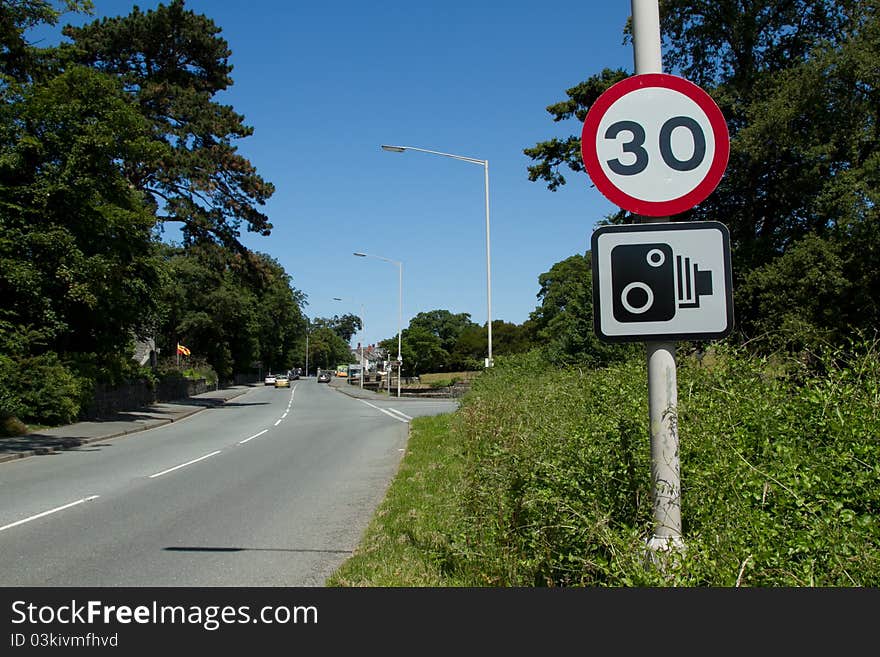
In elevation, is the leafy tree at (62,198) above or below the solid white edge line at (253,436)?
above

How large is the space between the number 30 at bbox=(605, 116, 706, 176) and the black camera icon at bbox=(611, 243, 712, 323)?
1.32 ft

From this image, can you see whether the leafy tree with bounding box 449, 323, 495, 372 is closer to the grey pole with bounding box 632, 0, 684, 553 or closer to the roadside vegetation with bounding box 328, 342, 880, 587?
the roadside vegetation with bounding box 328, 342, 880, 587

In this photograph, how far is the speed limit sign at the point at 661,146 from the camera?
3.52 meters

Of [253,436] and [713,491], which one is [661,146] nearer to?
[713,491]

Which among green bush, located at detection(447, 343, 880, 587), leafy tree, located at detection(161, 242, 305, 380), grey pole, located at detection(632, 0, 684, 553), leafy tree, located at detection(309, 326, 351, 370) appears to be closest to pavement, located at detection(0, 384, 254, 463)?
leafy tree, located at detection(161, 242, 305, 380)

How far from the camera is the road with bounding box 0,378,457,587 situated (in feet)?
20.5

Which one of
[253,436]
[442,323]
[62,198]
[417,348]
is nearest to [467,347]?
[442,323]

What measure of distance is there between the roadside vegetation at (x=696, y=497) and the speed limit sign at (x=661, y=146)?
1293mm

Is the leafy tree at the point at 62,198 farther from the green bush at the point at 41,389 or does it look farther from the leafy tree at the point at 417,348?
→ the leafy tree at the point at 417,348

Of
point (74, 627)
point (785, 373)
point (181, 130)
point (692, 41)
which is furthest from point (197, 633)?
point (181, 130)

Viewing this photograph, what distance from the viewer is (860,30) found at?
20.3 meters

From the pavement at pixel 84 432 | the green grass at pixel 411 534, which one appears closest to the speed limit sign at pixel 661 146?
the green grass at pixel 411 534

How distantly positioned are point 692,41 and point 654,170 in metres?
25.4

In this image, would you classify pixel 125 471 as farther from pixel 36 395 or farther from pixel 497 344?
pixel 497 344
